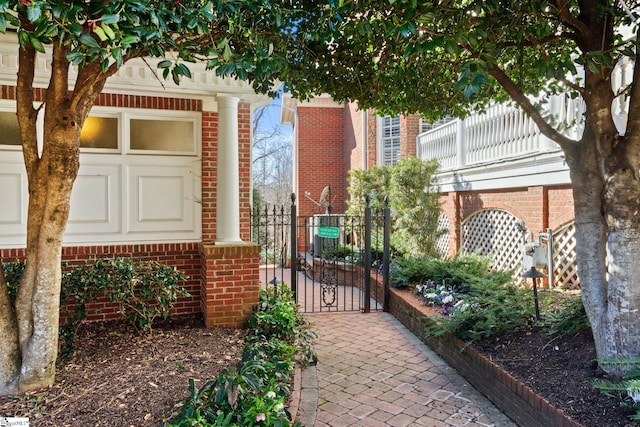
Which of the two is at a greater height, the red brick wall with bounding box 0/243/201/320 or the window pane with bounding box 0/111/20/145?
the window pane with bounding box 0/111/20/145

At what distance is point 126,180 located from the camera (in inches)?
195

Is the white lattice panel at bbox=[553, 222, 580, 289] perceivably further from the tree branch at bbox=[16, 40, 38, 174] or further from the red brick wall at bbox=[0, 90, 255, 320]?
the tree branch at bbox=[16, 40, 38, 174]

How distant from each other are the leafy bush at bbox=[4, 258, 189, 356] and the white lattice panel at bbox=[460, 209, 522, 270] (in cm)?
502

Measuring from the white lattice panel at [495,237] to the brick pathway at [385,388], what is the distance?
8.66 ft

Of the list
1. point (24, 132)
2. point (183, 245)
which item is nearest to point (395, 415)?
point (183, 245)

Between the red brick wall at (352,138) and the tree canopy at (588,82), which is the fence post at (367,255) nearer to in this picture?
the tree canopy at (588,82)

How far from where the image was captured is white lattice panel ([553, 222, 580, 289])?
5789 millimetres

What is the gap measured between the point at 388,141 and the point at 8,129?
1009cm

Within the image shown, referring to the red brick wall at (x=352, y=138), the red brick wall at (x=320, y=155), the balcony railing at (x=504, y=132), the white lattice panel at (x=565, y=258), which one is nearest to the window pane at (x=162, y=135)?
the balcony railing at (x=504, y=132)

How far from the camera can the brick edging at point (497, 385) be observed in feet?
9.42

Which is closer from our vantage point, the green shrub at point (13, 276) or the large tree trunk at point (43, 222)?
the large tree trunk at point (43, 222)

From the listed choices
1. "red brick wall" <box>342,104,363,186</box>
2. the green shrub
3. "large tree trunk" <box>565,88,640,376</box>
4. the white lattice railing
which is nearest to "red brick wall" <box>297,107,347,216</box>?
"red brick wall" <box>342,104,363,186</box>

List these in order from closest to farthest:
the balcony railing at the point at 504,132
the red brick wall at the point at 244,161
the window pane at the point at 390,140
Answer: the balcony railing at the point at 504,132
the red brick wall at the point at 244,161
the window pane at the point at 390,140

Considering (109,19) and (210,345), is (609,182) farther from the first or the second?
(210,345)
